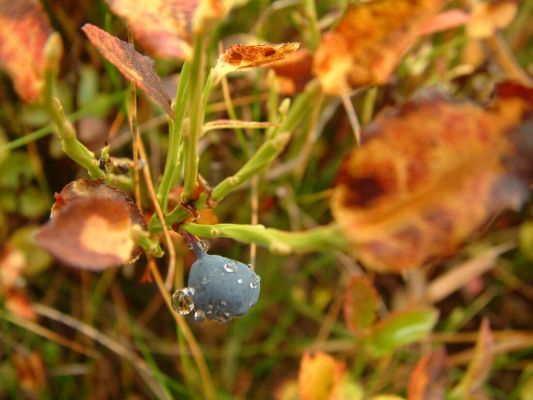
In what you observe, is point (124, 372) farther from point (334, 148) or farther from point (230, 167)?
point (334, 148)

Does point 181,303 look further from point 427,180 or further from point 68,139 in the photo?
point 427,180

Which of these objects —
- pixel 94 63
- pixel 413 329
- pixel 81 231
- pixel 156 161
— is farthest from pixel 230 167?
pixel 81 231

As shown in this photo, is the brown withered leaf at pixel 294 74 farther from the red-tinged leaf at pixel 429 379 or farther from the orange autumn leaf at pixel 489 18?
the red-tinged leaf at pixel 429 379

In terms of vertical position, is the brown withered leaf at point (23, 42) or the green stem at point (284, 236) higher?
the brown withered leaf at point (23, 42)

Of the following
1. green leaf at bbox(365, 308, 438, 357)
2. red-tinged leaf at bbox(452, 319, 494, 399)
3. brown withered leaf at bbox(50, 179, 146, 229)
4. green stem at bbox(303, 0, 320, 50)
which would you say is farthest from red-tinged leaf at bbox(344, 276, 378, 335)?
brown withered leaf at bbox(50, 179, 146, 229)

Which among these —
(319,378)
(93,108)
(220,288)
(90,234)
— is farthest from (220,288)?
(93,108)

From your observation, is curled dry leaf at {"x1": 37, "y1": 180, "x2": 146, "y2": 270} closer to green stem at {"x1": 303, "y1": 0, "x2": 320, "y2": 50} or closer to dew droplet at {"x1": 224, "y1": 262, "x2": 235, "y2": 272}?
dew droplet at {"x1": 224, "y1": 262, "x2": 235, "y2": 272}

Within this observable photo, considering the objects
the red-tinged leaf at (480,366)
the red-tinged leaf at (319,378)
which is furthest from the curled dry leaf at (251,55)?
the red-tinged leaf at (480,366)
